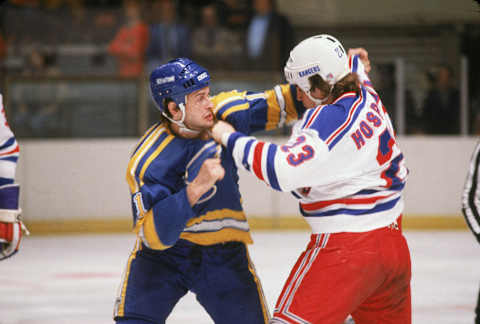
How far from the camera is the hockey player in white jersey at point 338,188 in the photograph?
2.51 meters

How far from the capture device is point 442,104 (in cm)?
884

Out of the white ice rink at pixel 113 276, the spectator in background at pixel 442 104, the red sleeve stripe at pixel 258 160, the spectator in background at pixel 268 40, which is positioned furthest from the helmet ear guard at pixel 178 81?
the spectator in background at pixel 442 104

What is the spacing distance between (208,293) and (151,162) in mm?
508

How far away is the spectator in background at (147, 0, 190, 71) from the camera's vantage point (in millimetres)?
8742

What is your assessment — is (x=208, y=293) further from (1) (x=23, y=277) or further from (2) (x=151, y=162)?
(1) (x=23, y=277)

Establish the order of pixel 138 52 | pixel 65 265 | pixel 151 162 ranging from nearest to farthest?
pixel 151 162, pixel 65 265, pixel 138 52

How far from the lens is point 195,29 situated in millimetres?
8789

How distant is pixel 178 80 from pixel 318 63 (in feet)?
1.64

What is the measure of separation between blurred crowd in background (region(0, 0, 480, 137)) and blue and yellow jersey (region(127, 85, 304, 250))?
5.73 metres

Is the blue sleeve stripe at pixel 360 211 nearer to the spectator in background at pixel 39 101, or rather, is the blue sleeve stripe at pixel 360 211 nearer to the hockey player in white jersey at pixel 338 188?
the hockey player in white jersey at pixel 338 188

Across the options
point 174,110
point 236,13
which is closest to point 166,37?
point 236,13

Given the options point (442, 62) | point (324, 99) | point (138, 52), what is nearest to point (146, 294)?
point (324, 99)

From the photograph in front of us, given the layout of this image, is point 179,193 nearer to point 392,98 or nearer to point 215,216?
point 215,216

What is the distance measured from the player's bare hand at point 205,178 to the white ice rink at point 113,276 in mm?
1963
